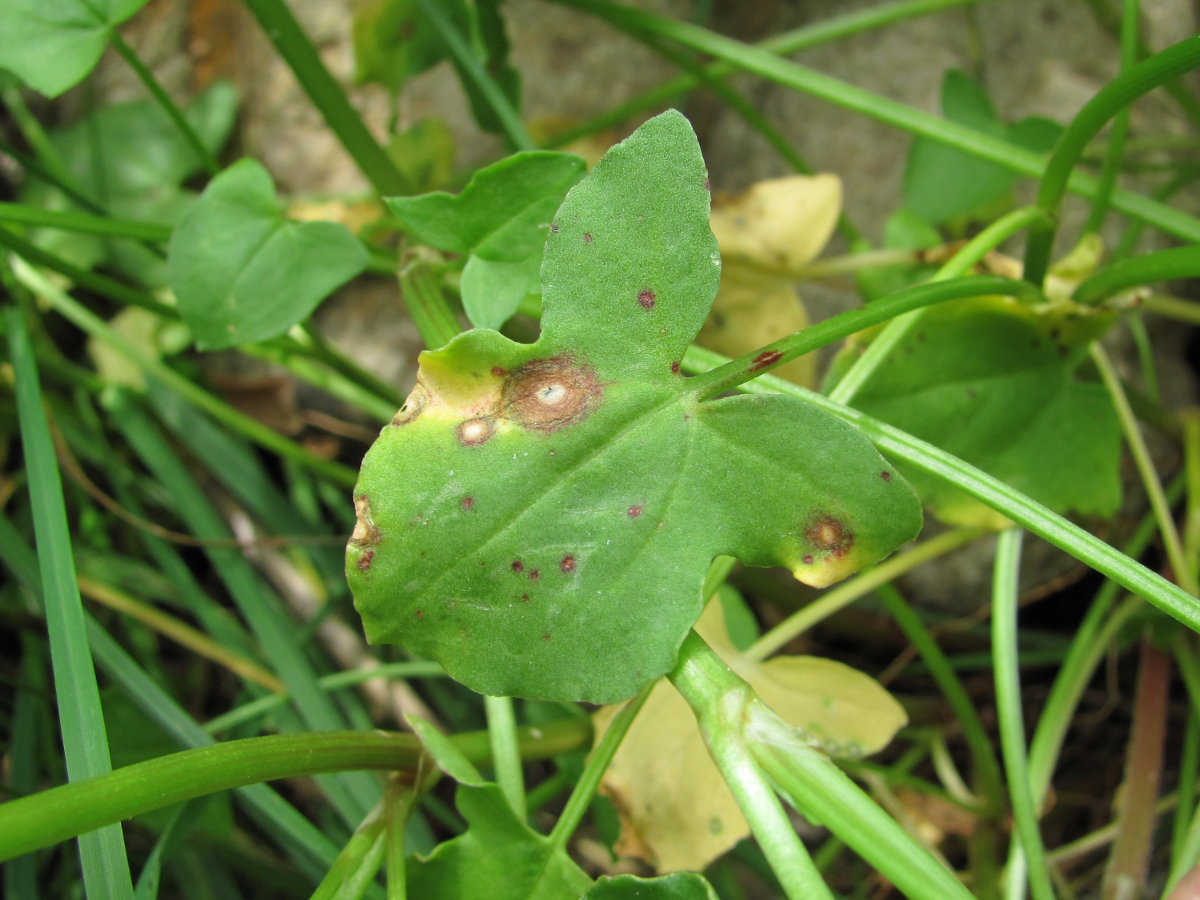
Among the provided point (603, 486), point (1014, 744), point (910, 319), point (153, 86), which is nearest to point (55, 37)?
point (153, 86)

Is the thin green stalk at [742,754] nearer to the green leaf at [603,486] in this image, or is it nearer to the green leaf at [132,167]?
the green leaf at [603,486]

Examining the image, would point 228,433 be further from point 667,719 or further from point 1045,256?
point 1045,256

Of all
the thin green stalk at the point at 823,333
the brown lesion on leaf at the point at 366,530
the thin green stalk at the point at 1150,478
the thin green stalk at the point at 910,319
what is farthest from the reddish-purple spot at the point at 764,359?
the thin green stalk at the point at 1150,478

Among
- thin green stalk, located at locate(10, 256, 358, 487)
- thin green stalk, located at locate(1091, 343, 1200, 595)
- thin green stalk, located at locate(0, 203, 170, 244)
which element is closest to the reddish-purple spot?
thin green stalk, located at locate(1091, 343, 1200, 595)

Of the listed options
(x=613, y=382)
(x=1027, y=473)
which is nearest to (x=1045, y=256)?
(x=1027, y=473)

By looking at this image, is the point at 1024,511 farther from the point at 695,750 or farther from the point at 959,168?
the point at 959,168

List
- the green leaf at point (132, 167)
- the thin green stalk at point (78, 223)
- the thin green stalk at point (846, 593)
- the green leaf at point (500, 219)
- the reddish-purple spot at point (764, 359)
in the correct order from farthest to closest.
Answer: the green leaf at point (132, 167) → the thin green stalk at point (846, 593) → the thin green stalk at point (78, 223) → the green leaf at point (500, 219) → the reddish-purple spot at point (764, 359)
